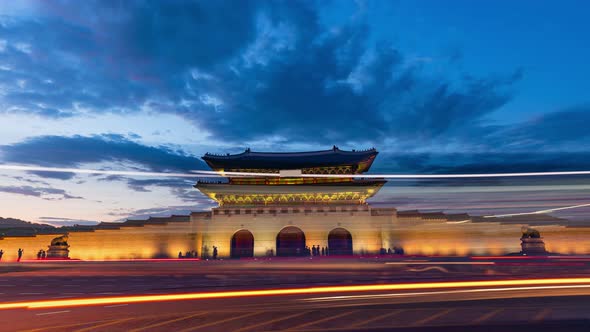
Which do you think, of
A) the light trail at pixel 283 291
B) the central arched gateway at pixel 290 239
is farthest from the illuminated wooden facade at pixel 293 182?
the light trail at pixel 283 291

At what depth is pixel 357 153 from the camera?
33500mm

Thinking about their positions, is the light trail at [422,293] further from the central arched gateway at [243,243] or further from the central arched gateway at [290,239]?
the central arched gateway at [243,243]

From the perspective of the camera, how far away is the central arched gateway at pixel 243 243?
1200 inches

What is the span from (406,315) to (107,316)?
6.69 metres

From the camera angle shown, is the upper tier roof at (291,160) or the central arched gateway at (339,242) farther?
the upper tier roof at (291,160)

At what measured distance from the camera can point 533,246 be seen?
87.5 ft

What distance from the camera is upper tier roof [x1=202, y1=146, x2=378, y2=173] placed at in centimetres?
3334

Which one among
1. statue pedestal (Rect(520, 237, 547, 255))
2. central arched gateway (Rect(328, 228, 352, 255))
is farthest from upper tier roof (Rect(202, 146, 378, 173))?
statue pedestal (Rect(520, 237, 547, 255))

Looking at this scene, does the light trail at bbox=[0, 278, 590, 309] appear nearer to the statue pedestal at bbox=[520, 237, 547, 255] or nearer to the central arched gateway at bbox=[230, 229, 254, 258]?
the statue pedestal at bbox=[520, 237, 547, 255]

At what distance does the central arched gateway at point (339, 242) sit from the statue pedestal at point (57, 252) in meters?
24.4

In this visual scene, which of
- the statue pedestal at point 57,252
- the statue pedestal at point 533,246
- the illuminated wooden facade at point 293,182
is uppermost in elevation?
the illuminated wooden facade at point 293,182

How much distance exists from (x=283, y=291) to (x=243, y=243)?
22.1m

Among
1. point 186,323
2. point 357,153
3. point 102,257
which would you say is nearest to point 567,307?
point 186,323

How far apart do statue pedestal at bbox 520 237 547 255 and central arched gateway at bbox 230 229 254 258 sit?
23.8m
